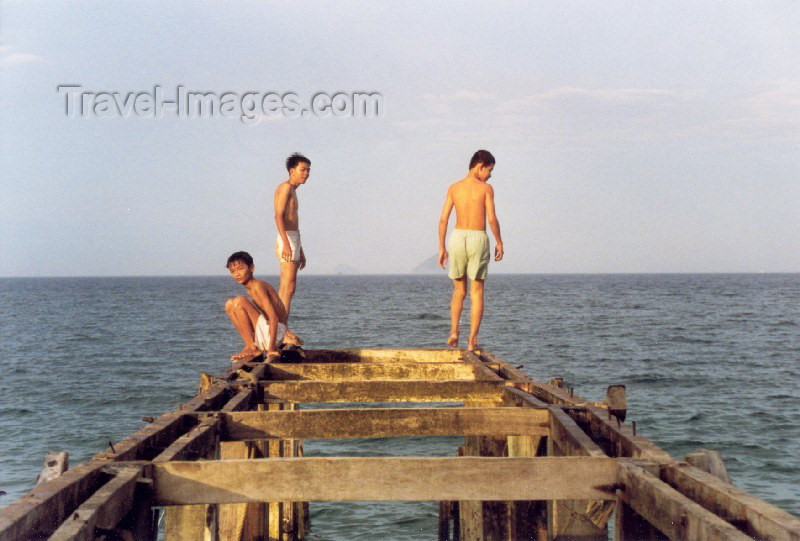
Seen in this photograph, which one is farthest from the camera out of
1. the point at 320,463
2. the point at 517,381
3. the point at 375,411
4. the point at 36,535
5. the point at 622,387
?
the point at 517,381

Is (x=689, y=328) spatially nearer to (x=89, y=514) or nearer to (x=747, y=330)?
(x=747, y=330)

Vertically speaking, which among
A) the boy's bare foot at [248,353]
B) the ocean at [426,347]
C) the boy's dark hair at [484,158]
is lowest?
the ocean at [426,347]

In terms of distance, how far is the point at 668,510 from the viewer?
303 centimetres

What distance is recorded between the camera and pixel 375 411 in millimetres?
5129

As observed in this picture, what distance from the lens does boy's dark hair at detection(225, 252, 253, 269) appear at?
845 cm

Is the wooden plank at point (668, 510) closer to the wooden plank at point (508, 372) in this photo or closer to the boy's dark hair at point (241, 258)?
the wooden plank at point (508, 372)

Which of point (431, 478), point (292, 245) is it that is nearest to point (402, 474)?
point (431, 478)

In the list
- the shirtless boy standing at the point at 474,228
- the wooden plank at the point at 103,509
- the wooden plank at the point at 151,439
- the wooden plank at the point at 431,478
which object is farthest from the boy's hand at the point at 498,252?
the wooden plank at the point at 103,509

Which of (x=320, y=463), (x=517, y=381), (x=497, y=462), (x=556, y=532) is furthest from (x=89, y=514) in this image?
(x=517, y=381)

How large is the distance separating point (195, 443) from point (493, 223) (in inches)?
207

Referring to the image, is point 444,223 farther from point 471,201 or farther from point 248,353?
point 248,353

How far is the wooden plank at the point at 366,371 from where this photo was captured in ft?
25.1

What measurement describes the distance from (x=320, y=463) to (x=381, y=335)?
1426 inches

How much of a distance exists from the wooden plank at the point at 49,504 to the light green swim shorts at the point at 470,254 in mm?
5743
